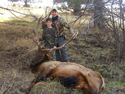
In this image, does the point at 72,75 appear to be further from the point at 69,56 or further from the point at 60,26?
the point at 69,56

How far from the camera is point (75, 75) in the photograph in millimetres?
3299

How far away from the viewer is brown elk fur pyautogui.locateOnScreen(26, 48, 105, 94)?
3.13 metres

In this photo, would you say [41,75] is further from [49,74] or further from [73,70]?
[73,70]

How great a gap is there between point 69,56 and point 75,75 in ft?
8.44

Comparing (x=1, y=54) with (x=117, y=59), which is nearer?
(x=1, y=54)

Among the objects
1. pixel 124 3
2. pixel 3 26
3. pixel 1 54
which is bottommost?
pixel 1 54

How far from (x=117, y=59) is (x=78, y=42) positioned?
2.69 m

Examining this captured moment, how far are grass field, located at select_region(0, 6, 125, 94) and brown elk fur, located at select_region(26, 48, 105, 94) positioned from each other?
0.67 feet

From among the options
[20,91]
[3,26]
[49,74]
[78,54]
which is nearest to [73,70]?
[49,74]

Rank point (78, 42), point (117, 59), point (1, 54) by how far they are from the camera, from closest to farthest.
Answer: point (1, 54) → point (117, 59) → point (78, 42)

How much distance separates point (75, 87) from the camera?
11.0 feet

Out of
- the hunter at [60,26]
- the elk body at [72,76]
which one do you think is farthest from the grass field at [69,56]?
the hunter at [60,26]

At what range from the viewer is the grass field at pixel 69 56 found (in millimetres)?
3340

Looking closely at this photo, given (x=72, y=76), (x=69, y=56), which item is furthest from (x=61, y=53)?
(x=72, y=76)
